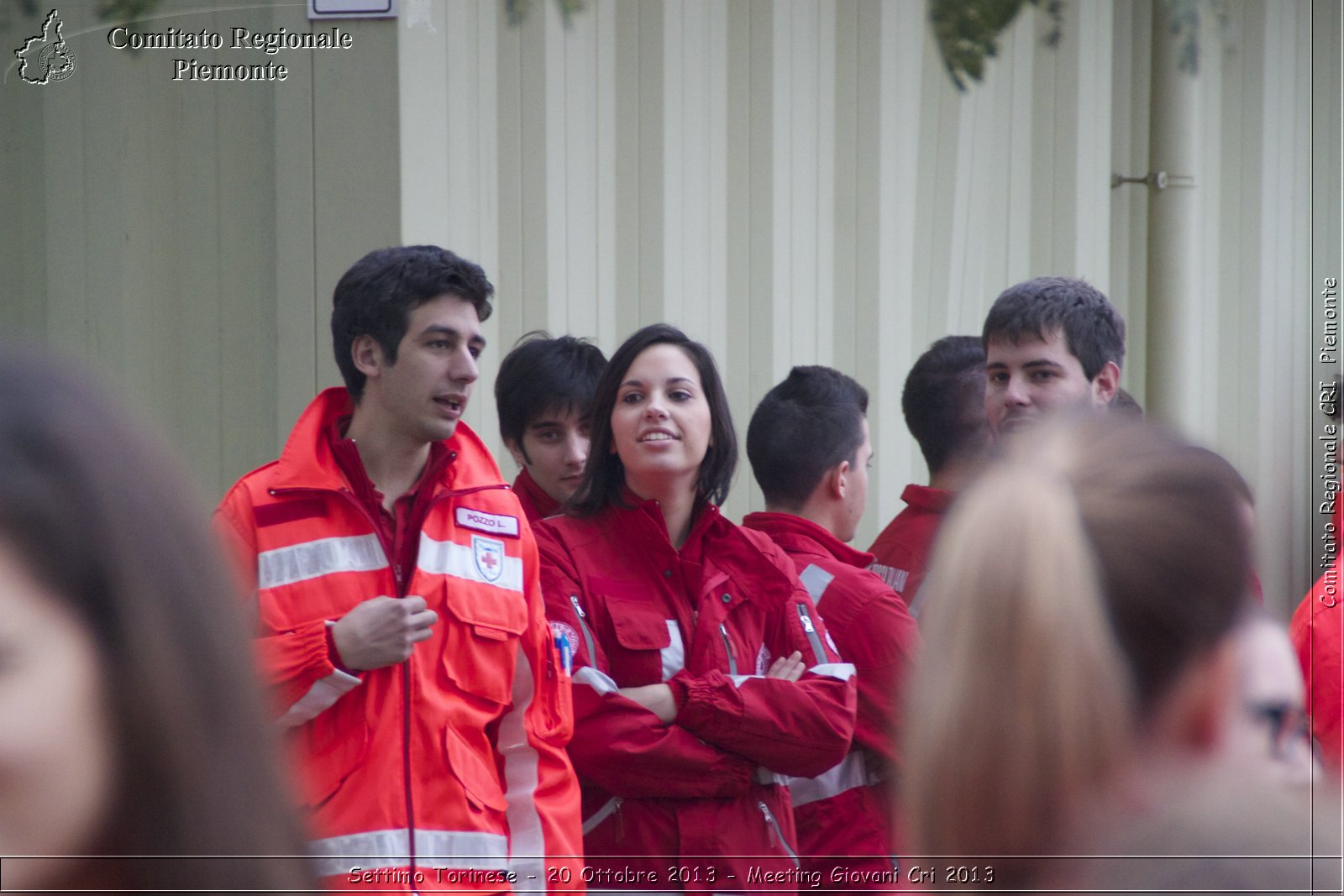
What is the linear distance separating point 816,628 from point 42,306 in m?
3.23

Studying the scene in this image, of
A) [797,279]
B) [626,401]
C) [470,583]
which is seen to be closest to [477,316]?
[626,401]

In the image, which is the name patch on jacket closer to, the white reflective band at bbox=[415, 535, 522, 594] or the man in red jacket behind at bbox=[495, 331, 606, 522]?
the white reflective band at bbox=[415, 535, 522, 594]

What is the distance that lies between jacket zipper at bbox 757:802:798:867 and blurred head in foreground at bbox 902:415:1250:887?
1.90m

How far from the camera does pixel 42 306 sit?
482cm

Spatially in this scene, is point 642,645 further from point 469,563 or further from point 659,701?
point 469,563

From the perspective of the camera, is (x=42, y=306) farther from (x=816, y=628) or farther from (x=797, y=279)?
(x=816, y=628)

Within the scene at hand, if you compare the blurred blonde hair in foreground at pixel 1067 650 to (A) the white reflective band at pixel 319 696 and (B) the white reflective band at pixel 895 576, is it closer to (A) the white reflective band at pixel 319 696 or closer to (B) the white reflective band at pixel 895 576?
(A) the white reflective band at pixel 319 696

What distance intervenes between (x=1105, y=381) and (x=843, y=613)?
89cm

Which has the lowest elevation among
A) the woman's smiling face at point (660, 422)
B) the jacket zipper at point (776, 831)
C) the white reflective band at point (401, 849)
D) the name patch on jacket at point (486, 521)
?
the jacket zipper at point (776, 831)

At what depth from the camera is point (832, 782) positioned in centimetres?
333

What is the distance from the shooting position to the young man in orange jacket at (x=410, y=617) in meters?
2.65

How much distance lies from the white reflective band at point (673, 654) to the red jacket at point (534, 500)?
74cm

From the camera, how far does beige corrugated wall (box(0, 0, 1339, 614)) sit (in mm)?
4766

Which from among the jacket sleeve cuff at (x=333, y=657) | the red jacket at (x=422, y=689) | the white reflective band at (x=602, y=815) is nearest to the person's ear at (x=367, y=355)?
the red jacket at (x=422, y=689)
